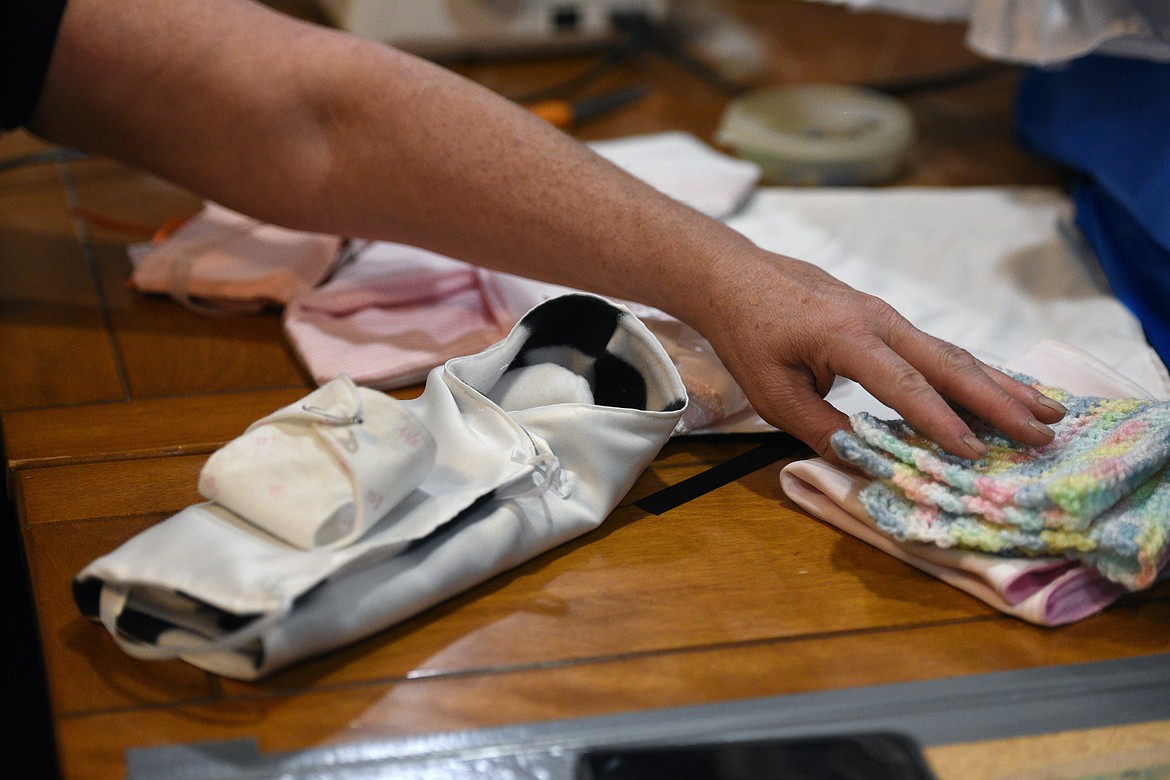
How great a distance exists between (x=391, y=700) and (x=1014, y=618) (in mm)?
336

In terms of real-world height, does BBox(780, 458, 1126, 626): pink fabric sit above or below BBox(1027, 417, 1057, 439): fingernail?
below

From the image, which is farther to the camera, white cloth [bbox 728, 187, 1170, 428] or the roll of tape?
the roll of tape

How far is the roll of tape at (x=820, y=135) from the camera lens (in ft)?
3.71

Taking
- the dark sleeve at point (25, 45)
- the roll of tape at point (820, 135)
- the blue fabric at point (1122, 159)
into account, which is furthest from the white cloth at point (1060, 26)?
the dark sleeve at point (25, 45)

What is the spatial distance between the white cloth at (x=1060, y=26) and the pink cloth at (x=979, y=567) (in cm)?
38

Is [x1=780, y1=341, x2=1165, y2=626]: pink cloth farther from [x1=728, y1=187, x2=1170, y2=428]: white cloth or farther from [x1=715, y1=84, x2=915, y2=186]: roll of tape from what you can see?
[x1=715, y1=84, x2=915, y2=186]: roll of tape

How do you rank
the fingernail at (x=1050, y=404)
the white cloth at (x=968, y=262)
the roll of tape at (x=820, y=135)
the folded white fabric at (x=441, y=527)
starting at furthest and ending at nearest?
the roll of tape at (x=820, y=135) < the white cloth at (x=968, y=262) < the fingernail at (x=1050, y=404) < the folded white fabric at (x=441, y=527)

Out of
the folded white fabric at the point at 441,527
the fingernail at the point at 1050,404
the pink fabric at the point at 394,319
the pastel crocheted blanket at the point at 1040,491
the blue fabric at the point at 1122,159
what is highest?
the blue fabric at the point at 1122,159

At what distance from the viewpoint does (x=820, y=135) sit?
118cm

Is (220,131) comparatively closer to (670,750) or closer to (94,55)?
(94,55)

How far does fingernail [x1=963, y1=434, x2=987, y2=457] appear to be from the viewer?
22.8 inches

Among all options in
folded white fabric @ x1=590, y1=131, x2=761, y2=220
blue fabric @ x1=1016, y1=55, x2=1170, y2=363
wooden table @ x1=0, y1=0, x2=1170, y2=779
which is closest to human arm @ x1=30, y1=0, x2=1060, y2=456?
wooden table @ x1=0, y1=0, x2=1170, y2=779

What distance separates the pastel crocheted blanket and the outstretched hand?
17 millimetres

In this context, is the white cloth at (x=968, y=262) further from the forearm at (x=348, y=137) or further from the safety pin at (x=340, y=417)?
the safety pin at (x=340, y=417)
